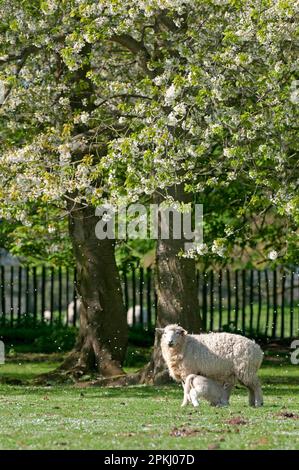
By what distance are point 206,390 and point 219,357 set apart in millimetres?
478

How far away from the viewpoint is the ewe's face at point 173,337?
1681cm

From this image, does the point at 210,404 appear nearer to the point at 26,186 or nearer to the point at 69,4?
Answer: the point at 26,186

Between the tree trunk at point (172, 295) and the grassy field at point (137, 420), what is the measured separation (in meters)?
0.69

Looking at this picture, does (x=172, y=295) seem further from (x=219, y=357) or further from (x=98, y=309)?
(x=219, y=357)

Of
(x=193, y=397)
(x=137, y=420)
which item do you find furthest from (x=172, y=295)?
(x=137, y=420)

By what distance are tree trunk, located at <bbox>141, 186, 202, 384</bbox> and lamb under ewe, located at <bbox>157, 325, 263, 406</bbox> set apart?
15.0 feet

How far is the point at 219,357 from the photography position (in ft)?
54.7

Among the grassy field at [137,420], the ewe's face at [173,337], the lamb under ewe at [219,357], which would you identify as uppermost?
the ewe's face at [173,337]

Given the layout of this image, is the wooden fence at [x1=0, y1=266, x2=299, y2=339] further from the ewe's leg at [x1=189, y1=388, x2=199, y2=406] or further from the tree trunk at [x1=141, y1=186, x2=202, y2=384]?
the ewe's leg at [x1=189, y1=388, x2=199, y2=406]

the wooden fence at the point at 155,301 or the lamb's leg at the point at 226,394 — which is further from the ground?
the wooden fence at the point at 155,301

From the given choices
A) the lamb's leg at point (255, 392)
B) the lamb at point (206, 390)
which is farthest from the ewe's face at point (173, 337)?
the lamb's leg at point (255, 392)

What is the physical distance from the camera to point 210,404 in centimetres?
1675

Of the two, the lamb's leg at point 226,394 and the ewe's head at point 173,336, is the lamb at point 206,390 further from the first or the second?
the ewe's head at point 173,336
